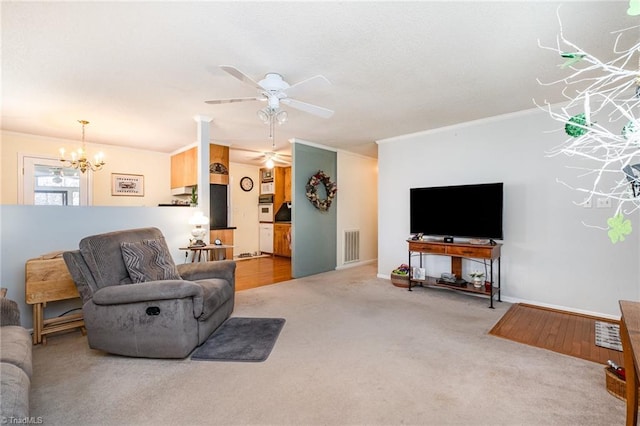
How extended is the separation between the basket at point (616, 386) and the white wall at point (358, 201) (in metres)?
4.15

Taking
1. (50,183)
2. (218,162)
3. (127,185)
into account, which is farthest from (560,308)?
(50,183)

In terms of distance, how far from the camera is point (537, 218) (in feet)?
11.5

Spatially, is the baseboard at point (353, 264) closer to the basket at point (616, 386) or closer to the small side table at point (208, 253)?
the small side table at point (208, 253)

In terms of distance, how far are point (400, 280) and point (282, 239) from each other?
11.0ft

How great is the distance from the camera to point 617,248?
3.07 m

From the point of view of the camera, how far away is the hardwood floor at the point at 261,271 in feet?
15.5

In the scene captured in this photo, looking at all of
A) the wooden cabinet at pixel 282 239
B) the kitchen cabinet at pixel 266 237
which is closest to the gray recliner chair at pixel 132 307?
the wooden cabinet at pixel 282 239

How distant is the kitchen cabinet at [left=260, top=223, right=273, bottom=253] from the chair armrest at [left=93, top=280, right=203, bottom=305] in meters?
5.05

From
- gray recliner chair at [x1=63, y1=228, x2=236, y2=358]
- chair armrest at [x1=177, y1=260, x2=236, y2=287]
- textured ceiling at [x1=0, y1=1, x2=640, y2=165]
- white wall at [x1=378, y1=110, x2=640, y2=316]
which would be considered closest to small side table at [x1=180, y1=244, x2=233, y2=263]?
chair armrest at [x1=177, y1=260, x2=236, y2=287]

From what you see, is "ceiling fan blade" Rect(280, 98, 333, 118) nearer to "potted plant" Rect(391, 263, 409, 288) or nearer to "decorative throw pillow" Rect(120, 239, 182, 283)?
"decorative throw pillow" Rect(120, 239, 182, 283)

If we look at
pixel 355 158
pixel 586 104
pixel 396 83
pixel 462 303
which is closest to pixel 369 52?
pixel 396 83

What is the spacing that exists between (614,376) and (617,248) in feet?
6.03

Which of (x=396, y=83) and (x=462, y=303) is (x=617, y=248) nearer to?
(x=462, y=303)

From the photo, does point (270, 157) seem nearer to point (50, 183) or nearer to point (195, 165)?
point (195, 165)
